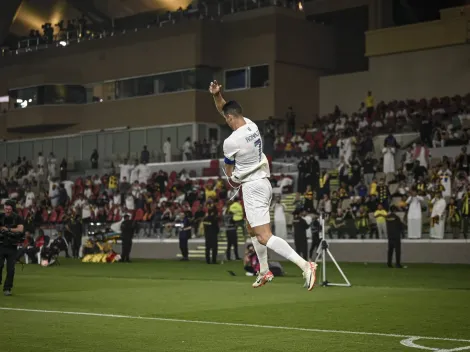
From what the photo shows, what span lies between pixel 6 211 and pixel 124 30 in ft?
130

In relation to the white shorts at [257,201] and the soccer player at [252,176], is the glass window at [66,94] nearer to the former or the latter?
the soccer player at [252,176]

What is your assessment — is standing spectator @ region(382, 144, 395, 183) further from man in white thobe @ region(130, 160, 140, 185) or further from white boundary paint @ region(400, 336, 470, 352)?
white boundary paint @ region(400, 336, 470, 352)

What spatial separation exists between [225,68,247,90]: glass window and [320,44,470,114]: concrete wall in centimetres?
520

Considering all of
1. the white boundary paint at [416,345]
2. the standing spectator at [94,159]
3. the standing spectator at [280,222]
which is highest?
the standing spectator at [94,159]

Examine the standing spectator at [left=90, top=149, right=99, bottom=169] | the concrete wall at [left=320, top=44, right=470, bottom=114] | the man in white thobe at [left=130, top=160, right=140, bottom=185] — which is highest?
the concrete wall at [left=320, top=44, right=470, bottom=114]

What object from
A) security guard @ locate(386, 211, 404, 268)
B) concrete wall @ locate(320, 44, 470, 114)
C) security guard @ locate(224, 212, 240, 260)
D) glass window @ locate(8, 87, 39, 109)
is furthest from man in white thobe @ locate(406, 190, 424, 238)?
glass window @ locate(8, 87, 39, 109)

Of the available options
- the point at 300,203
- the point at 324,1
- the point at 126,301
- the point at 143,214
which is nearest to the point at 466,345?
the point at 126,301

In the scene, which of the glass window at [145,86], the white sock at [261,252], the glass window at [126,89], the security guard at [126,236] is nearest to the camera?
the white sock at [261,252]

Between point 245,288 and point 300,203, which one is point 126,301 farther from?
point 300,203

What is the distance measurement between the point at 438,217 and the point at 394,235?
218 centimetres

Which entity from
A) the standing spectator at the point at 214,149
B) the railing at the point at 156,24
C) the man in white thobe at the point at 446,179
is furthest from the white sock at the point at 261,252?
the railing at the point at 156,24

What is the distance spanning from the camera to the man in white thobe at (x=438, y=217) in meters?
29.1

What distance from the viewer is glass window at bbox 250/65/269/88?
50.2 metres

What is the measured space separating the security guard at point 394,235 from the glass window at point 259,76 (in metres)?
23.1
